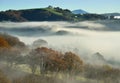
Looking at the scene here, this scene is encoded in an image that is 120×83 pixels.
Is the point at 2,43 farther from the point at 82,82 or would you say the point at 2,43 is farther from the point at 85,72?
the point at 82,82

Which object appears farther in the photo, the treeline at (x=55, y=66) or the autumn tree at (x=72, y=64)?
the autumn tree at (x=72, y=64)

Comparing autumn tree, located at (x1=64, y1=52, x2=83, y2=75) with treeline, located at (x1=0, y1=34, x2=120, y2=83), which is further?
autumn tree, located at (x1=64, y1=52, x2=83, y2=75)

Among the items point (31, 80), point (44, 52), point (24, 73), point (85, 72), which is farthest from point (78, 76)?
point (31, 80)

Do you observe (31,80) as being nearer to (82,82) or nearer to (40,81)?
(40,81)

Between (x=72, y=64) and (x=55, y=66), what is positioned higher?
(x=55, y=66)

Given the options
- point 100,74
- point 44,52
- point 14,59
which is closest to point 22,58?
point 14,59

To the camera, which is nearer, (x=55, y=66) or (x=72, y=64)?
(x=55, y=66)

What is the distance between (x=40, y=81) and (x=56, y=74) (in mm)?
13626

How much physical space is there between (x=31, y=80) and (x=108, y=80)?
24887mm

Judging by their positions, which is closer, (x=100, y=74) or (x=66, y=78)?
(x=66, y=78)

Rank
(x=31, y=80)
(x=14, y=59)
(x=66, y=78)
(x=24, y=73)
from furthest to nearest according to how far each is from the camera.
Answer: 1. (x=14, y=59)
2. (x=66, y=78)
3. (x=24, y=73)
4. (x=31, y=80)

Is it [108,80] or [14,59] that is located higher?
[14,59]

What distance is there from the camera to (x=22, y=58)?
87188 mm

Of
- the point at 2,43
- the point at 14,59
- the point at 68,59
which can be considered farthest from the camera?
the point at 2,43
